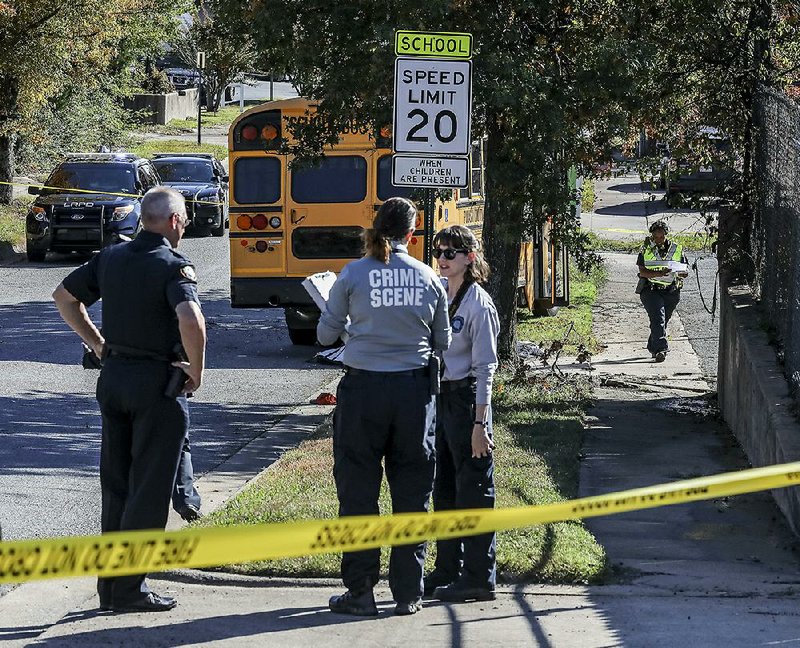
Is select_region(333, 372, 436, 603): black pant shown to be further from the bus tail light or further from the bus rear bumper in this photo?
the bus rear bumper

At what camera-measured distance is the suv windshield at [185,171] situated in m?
29.5

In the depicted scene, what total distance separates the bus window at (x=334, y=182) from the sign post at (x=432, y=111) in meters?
6.07

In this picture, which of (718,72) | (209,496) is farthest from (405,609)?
(718,72)

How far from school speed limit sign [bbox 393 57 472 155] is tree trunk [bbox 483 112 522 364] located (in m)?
2.71

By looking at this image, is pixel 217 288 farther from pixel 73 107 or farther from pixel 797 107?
pixel 73 107

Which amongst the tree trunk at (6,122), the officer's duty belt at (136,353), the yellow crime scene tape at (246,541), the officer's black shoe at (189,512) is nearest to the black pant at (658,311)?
the officer's black shoe at (189,512)

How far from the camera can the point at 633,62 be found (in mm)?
11531

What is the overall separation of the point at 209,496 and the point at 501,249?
17.5ft

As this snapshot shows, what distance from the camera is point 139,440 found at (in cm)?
651

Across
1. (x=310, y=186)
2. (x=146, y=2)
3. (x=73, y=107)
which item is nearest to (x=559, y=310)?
(x=310, y=186)

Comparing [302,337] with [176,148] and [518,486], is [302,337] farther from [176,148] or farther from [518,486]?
[176,148]

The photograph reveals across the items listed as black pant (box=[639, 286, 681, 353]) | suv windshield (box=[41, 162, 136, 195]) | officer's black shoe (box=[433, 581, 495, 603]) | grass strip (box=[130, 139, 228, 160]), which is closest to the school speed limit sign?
officer's black shoe (box=[433, 581, 495, 603])

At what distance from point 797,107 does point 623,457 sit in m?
2.83

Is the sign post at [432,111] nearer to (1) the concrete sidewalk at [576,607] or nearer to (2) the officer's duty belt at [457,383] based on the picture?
(1) the concrete sidewalk at [576,607]
